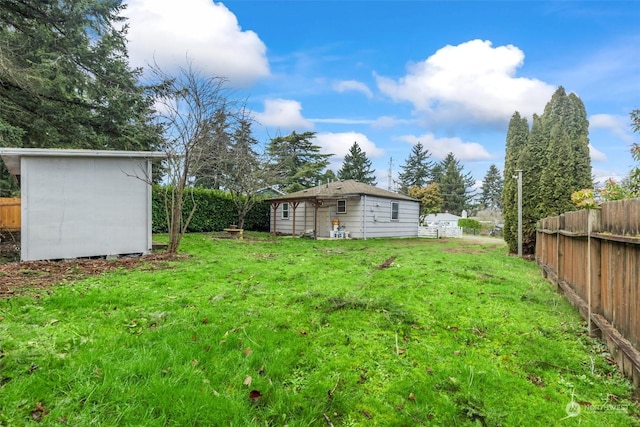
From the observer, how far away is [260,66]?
12.6 m

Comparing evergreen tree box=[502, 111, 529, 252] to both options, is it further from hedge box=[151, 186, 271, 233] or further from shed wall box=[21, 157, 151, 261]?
hedge box=[151, 186, 271, 233]

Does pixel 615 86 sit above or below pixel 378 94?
below

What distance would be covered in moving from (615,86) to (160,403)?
1081 centimetres

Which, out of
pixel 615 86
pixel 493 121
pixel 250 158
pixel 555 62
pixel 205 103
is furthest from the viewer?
pixel 493 121

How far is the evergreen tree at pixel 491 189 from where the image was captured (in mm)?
50800

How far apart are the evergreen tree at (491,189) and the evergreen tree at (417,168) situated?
37.3 ft

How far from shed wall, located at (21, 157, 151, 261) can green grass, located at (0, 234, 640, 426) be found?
340 cm

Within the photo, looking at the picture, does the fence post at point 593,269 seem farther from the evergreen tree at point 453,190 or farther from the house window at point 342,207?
the evergreen tree at point 453,190

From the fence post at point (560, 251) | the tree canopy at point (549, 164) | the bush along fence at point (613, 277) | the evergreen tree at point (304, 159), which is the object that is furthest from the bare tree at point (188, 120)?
the evergreen tree at point (304, 159)

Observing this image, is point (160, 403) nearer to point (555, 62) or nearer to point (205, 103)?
point (205, 103)

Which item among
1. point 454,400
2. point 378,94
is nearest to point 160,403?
point 454,400

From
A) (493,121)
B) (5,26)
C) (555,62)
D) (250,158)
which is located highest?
(5,26)

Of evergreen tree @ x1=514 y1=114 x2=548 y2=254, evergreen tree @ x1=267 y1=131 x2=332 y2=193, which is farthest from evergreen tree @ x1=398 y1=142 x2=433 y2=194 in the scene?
evergreen tree @ x1=514 y1=114 x2=548 y2=254

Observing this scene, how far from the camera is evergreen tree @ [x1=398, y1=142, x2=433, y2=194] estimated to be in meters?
46.4
